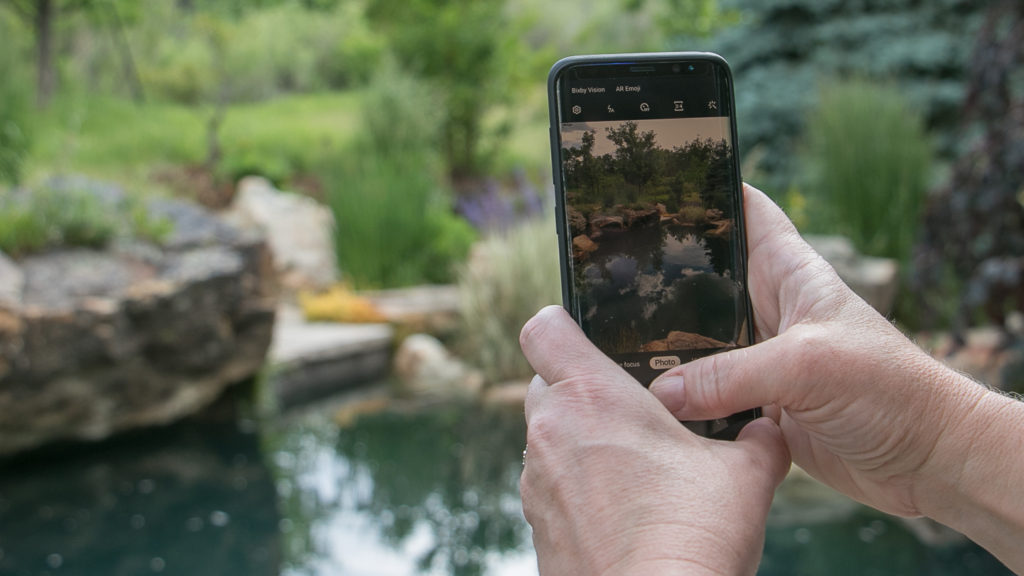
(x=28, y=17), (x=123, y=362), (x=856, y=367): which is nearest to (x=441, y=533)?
(x=123, y=362)

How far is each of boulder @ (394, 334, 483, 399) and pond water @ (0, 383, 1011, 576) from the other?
2.16 ft

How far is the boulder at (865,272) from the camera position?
476 cm

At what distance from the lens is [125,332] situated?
3.48 metres

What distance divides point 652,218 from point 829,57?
6734mm

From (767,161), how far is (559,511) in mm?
6642

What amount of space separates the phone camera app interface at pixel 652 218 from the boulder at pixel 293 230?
20.1ft

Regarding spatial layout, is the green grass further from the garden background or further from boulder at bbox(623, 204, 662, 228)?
boulder at bbox(623, 204, 662, 228)

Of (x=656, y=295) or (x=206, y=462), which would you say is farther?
(x=206, y=462)

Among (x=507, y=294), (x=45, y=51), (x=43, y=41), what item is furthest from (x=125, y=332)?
(x=43, y=41)

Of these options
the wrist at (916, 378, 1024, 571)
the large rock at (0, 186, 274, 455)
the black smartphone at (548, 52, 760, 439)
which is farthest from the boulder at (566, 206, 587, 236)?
the large rock at (0, 186, 274, 455)

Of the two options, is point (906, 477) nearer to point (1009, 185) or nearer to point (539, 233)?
point (1009, 185)

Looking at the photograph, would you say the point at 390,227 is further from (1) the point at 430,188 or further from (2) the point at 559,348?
(2) the point at 559,348

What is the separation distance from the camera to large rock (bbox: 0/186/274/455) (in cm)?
324

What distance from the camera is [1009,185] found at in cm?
279
